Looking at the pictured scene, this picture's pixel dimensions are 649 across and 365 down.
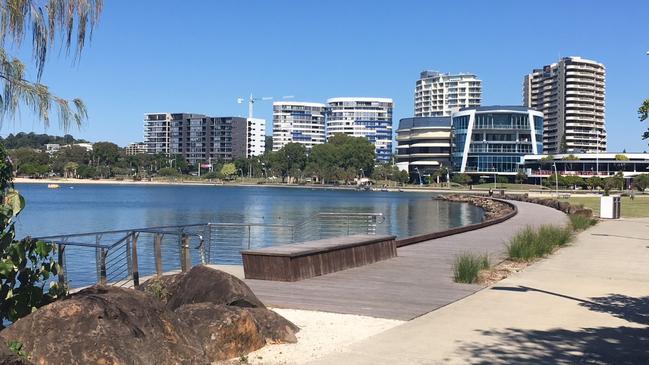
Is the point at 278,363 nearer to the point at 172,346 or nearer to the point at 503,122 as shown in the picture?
the point at 172,346

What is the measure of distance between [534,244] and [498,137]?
161 metres

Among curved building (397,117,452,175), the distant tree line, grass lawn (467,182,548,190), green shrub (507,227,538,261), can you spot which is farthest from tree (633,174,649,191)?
the distant tree line

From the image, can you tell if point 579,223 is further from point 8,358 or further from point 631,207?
point 631,207

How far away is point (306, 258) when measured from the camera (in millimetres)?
12891

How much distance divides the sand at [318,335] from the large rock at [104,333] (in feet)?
3.84

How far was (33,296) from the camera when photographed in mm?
6082

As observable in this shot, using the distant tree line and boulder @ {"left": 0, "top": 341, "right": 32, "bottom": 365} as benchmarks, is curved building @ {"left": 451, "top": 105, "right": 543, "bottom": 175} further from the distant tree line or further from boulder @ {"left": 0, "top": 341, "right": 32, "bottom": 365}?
boulder @ {"left": 0, "top": 341, "right": 32, "bottom": 365}

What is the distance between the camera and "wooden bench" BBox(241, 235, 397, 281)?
12.5m

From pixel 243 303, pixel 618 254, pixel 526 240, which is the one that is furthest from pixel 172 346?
pixel 618 254

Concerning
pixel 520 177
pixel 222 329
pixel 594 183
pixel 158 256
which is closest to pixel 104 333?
pixel 222 329

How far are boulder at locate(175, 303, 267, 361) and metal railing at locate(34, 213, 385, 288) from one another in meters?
3.04

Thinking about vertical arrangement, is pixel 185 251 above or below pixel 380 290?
above

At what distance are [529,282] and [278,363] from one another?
7628mm

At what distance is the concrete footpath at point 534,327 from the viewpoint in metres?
7.25
